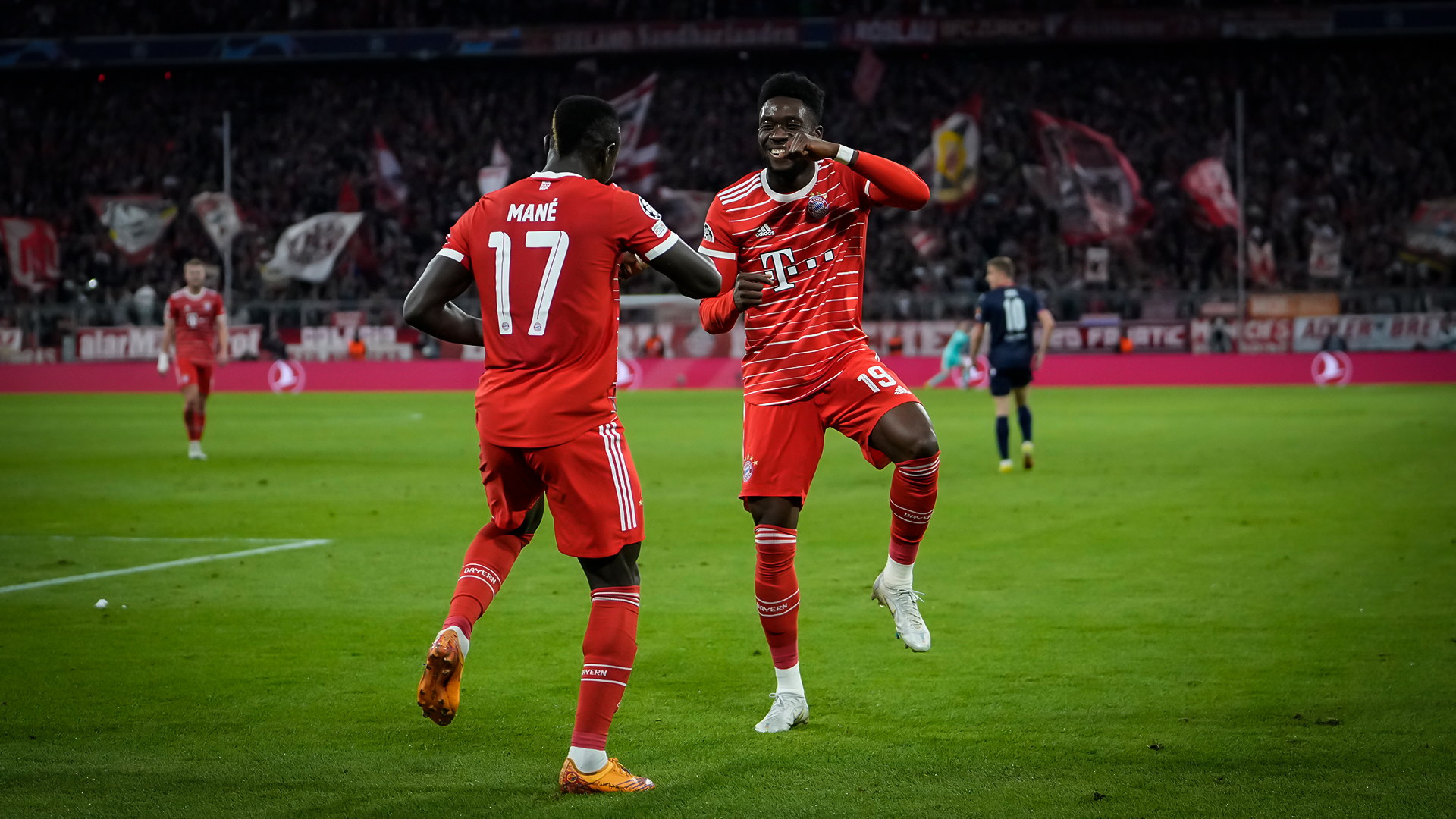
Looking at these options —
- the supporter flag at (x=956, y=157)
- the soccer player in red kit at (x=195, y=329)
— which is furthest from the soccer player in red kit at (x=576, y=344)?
the supporter flag at (x=956, y=157)

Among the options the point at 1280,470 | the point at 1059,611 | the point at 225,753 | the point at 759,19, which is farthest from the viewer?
the point at 759,19

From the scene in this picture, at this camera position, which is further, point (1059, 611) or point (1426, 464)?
point (1426, 464)

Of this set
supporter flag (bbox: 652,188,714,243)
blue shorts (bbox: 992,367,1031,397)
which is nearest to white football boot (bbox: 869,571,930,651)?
blue shorts (bbox: 992,367,1031,397)

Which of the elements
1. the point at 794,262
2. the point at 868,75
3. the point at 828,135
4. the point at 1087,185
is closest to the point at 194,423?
the point at 794,262

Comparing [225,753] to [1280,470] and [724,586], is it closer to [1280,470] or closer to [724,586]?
[724,586]

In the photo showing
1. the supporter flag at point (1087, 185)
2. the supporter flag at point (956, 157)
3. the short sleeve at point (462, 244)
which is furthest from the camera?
the supporter flag at point (956, 157)

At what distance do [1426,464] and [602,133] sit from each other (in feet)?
41.5

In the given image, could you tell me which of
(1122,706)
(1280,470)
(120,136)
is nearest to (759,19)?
(120,136)

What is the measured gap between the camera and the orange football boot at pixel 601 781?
434cm

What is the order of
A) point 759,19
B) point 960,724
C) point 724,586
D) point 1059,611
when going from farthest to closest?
1. point 759,19
2. point 724,586
3. point 1059,611
4. point 960,724

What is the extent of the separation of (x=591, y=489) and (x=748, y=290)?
121cm

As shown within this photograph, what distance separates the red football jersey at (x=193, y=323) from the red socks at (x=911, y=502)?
13.7 meters

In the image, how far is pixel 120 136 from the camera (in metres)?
44.5

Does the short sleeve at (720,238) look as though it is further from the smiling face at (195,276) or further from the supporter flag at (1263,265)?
the supporter flag at (1263,265)
